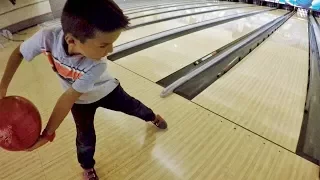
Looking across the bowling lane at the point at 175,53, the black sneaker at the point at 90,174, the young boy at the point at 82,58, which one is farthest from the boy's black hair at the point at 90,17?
the bowling lane at the point at 175,53

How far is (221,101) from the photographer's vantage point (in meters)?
1.58

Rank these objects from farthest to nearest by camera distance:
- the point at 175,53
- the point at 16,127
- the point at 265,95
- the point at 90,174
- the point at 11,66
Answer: the point at 175,53 → the point at 265,95 → the point at 90,174 → the point at 11,66 → the point at 16,127

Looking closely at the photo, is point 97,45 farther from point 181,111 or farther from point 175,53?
point 175,53

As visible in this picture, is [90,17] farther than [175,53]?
No

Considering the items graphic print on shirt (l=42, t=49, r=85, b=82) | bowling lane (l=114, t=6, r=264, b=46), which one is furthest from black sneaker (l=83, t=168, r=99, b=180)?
bowling lane (l=114, t=6, r=264, b=46)

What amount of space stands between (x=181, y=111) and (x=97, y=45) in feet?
3.02

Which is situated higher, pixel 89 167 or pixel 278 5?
pixel 278 5

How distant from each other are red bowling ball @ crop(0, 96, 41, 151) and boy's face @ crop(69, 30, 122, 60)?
11.4 inches

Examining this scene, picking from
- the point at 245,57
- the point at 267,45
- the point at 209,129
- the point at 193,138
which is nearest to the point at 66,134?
the point at 193,138

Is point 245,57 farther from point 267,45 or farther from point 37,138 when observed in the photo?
point 37,138

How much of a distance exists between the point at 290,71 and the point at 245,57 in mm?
457

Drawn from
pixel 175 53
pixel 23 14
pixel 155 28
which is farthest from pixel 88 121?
pixel 23 14

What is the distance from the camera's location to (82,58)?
0.72 meters

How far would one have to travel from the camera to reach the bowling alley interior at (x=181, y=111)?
1.03 m
